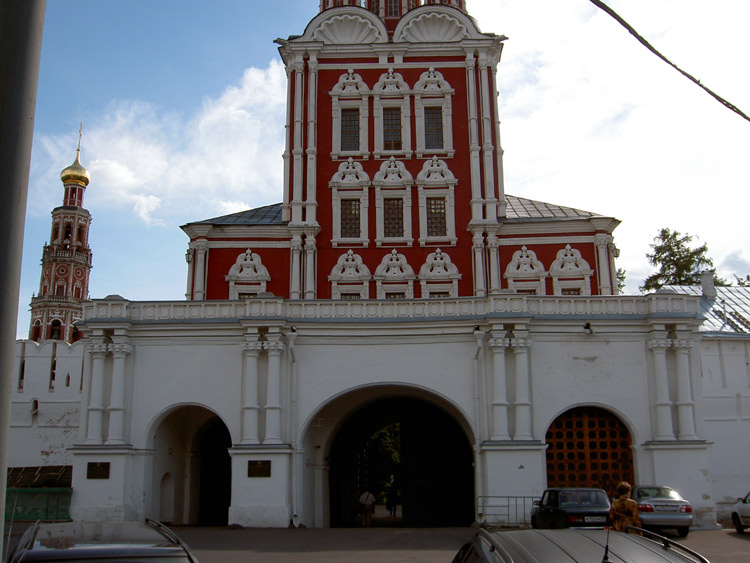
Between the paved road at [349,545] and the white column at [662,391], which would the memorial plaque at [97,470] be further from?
the white column at [662,391]

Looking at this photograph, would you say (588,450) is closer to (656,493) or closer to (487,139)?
(656,493)

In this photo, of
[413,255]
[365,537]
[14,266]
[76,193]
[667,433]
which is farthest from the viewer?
[76,193]

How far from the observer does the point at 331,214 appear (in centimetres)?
3212

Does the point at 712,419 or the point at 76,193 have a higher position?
the point at 76,193

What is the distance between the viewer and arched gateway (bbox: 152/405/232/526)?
2492cm

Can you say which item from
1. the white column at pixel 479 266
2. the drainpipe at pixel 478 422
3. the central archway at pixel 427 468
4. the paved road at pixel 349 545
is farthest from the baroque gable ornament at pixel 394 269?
the paved road at pixel 349 545

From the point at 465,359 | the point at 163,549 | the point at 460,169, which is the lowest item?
the point at 163,549

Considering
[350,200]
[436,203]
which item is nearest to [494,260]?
[436,203]

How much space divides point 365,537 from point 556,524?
15.5 feet

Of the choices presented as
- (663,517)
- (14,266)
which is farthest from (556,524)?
(14,266)

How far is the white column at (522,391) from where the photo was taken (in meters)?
22.7

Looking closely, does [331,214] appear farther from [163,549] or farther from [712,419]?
[163,549]

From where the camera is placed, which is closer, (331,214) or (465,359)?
(465,359)

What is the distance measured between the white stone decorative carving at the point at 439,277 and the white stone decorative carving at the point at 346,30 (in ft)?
33.5
